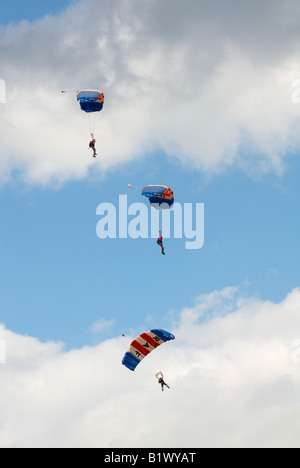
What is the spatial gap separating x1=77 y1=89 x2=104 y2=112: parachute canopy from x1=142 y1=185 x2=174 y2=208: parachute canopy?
10755 millimetres

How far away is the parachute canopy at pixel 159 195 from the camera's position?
218ft

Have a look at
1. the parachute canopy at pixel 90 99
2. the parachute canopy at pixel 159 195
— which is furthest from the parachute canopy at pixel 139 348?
the parachute canopy at pixel 90 99

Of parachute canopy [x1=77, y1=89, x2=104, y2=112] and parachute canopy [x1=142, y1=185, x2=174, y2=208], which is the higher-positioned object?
parachute canopy [x1=77, y1=89, x2=104, y2=112]

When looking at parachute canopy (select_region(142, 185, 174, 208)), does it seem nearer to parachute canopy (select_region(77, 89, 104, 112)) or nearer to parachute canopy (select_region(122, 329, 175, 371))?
parachute canopy (select_region(77, 89, 104, 112))

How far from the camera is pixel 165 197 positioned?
6662 cm

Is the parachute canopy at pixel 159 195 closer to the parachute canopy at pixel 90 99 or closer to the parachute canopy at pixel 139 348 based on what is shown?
the parachute canopy at pixel 90 99

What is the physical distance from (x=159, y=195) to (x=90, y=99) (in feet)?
42.8

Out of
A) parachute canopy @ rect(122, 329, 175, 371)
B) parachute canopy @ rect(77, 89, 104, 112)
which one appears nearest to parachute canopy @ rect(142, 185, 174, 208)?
parachute canopy @ rect(77, 89, 104, 112)

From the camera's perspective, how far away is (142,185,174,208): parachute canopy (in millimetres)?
66562
